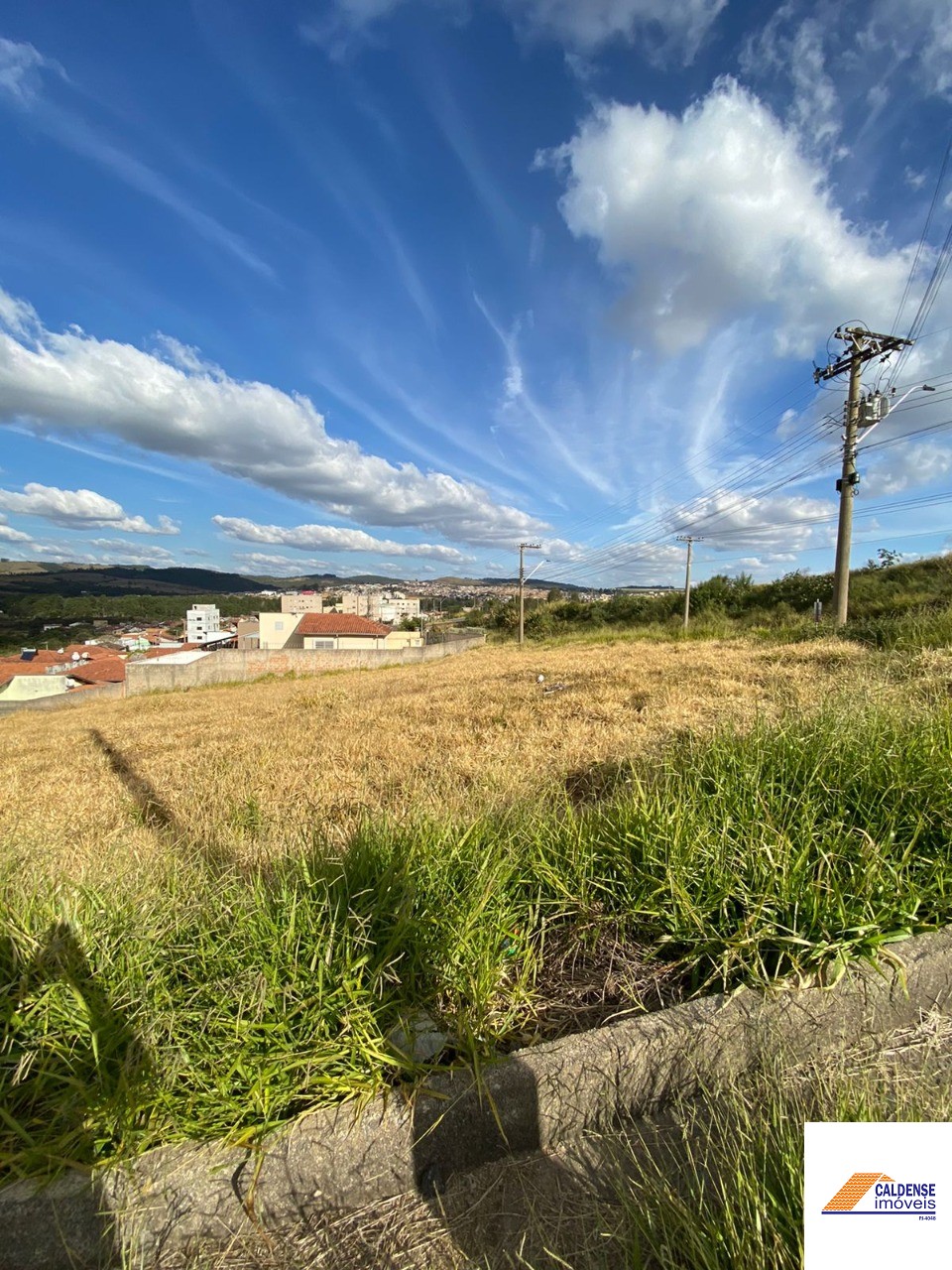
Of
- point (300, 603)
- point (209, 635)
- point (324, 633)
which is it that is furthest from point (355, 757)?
point (209, 635)

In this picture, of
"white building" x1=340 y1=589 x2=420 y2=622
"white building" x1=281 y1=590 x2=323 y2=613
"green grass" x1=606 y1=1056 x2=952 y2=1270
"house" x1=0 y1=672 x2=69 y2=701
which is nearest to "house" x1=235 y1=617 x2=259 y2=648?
"white building" x1=281 y1=590 x2=323 y2=613

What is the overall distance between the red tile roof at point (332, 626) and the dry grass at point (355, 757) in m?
38.2

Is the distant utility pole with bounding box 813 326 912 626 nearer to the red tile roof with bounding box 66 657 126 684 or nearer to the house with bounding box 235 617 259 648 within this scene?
the red tile roof with bounding box 66 657 126 684

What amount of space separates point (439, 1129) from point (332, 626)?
158 ft

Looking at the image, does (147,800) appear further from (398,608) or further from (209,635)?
(398,608)

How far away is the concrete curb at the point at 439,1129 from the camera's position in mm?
1121

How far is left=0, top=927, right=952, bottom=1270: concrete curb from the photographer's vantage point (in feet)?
3.68

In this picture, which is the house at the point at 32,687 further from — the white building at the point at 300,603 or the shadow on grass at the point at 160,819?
the white building at the point at 300,603

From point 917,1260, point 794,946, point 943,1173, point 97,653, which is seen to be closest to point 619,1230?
point 917,1260

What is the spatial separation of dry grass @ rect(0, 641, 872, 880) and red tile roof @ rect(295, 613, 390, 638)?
38.2 meters

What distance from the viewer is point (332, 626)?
47719 mm

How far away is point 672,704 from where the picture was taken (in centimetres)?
536

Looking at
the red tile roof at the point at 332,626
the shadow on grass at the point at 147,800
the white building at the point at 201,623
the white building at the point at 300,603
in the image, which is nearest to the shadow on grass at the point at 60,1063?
the shadow on grass at the point at 147,800

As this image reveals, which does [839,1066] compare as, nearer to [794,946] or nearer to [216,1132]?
[794,946]
